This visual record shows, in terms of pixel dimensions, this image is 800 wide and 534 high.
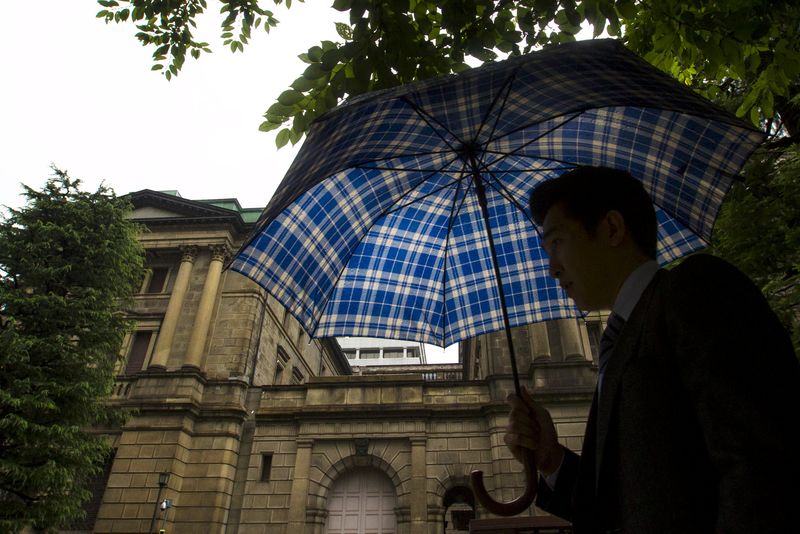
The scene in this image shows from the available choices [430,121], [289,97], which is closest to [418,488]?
[289,97]

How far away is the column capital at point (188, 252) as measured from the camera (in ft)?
70.1

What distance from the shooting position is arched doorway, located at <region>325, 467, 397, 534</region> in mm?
15344

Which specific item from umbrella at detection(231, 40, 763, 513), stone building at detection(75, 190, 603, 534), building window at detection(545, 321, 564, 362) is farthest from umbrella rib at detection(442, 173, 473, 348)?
building window at detection(545, 321, 564, 362)

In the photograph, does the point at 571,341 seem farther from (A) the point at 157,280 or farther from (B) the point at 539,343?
(A) the point at 157,280

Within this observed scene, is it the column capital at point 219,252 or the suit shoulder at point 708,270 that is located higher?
the column capital at point 219,252

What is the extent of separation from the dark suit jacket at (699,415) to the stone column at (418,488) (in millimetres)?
14953

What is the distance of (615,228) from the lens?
1.64m

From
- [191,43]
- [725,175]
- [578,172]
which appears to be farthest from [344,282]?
[191,43]

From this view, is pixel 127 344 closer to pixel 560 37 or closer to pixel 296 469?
pixel 296 469

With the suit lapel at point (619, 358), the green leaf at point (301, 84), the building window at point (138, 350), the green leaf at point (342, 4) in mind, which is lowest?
the suit lapel at point (619, 358)

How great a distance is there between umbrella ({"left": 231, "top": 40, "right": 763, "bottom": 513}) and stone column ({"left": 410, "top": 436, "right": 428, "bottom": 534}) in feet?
42.1

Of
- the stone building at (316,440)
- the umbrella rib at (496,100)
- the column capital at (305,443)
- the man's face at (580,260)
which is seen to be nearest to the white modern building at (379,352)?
the stone building at (316,440)

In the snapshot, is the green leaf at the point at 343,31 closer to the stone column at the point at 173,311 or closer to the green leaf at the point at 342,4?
the green leaf at the point at 342,4

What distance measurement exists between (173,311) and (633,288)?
21.1m
